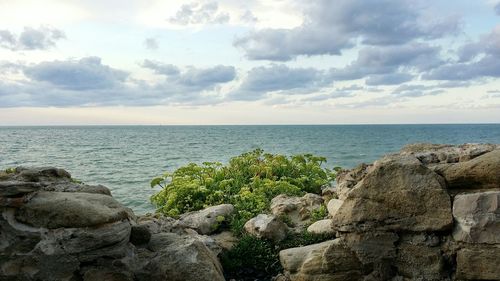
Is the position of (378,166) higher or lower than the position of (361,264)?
higher

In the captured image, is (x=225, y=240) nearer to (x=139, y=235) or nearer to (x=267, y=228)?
(x=267, y=228)

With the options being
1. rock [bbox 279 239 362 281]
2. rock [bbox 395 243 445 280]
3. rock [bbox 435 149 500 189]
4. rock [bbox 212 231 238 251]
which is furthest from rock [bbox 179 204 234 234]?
rock [bbox 435 149 500 189]

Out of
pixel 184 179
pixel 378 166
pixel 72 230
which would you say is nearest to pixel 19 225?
pixel 72 230

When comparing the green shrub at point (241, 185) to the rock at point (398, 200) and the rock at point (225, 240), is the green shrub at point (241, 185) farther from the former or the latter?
the rock at point (398, 200)

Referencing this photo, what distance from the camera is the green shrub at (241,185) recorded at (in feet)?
42.0

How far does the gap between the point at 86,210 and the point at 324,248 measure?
3.89 metres

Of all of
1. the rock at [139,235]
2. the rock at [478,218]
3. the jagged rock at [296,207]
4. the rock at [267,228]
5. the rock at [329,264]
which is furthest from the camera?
the jagged rock at [296,207]

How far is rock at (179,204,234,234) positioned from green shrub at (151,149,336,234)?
1.00 ft

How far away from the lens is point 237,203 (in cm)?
1277

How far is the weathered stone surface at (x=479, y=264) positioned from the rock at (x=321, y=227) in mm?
3300

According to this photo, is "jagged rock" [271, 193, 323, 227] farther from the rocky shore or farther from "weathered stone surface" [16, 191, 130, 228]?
"weathered stone surface" [16, 191, 130, 228]

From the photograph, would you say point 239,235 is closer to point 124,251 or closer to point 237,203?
point 237,203

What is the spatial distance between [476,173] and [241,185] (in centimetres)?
851

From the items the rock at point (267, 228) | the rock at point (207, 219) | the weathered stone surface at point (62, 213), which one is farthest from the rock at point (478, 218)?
the rock at point (207, 219)
